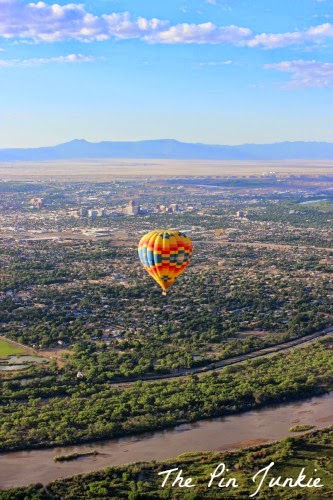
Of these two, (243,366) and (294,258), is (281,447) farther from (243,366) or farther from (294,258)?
(294,258)

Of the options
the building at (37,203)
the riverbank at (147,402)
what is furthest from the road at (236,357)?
the building at (37,203)

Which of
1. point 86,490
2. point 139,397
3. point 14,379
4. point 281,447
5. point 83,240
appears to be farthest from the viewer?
point 83,240

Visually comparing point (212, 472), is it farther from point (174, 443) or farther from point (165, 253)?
point (165, 253)

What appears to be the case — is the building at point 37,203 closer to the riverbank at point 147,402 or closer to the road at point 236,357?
the road at point 236,357

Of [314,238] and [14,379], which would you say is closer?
[14,379]

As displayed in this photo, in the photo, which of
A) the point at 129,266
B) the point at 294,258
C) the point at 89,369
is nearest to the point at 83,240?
the point at 129,266
